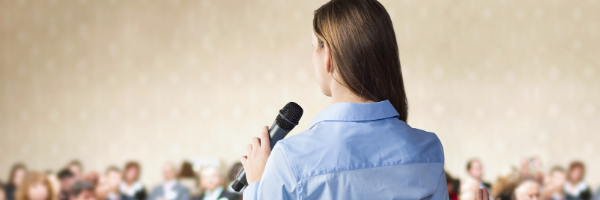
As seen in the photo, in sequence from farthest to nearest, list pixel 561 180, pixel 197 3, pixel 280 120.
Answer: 1. pixel 197 3
2. pixel 561 180
3. pixel 280 120

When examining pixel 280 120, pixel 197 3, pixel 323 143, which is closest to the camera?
pixel 323 143

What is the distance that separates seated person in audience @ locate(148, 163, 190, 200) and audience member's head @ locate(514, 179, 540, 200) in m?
3.02

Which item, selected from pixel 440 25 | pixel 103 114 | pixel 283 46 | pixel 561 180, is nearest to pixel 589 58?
pixel 561 180

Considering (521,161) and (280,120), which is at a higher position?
(280,120)

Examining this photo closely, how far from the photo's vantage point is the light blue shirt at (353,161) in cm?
50

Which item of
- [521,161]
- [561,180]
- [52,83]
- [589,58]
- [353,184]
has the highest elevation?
[52,83]

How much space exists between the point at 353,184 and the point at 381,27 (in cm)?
21

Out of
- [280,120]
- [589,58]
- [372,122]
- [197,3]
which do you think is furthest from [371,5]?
[589,58]

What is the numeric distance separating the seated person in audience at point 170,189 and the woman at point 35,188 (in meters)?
1.00

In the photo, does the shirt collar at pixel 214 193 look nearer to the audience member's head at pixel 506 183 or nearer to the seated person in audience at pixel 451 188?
the seated person in audience at pixel 451 188

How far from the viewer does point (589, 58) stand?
159 inches

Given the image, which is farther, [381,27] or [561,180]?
[561,180]

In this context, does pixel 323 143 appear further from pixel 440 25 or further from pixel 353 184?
pixel 440 25

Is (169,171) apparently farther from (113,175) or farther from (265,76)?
(265,76)
